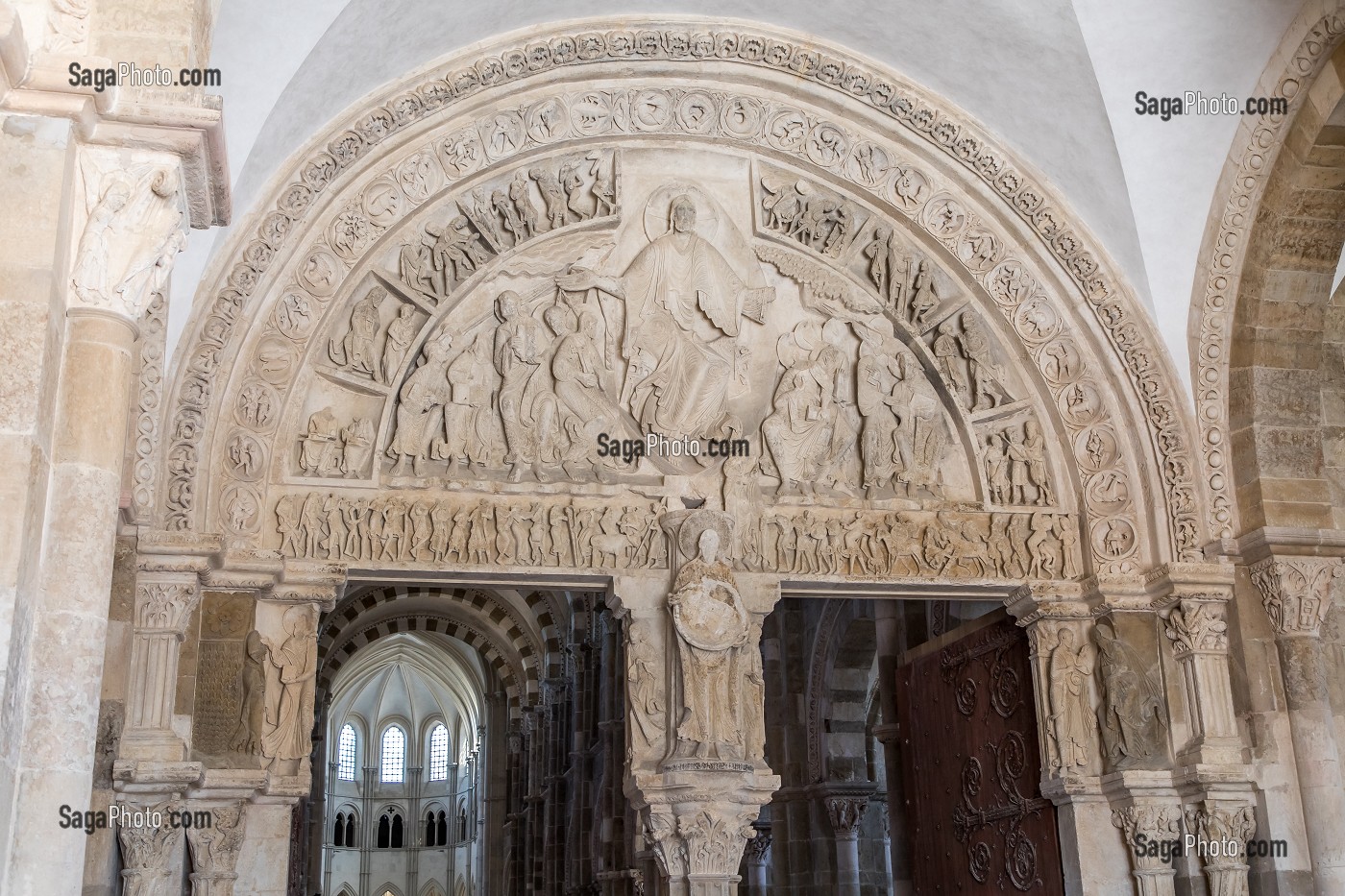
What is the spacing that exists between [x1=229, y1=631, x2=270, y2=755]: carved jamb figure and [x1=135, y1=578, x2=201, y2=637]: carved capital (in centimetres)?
39

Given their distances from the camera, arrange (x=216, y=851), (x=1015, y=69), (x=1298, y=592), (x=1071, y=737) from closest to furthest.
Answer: (x=216, y=851) < (x=1298, y=592) < (x=1071, y=737) < (x=1015, y=69)

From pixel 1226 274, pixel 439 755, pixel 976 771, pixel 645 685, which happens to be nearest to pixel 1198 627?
pixel 976 771

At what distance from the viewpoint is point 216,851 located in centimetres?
713

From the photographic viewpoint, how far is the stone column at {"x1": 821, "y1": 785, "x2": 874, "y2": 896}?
1358 cm

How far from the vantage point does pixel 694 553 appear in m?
8.28

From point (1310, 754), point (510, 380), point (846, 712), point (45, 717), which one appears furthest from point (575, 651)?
point (45, 717)

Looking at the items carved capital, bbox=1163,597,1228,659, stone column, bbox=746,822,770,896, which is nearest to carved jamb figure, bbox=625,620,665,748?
carved capital, bbox=1163,597,1228,659

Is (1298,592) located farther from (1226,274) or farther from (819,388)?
(819,388)

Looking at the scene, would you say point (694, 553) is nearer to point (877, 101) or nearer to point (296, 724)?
point (296, 724)

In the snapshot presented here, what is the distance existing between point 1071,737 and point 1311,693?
141 cm

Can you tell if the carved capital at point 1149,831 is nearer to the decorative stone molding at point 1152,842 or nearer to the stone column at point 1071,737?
the decorative stone molding at point 1152,842

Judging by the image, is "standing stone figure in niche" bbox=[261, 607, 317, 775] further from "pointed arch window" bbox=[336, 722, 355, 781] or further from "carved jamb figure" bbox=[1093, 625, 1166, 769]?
"pointed arch window" bbox=[336, 722, 355, 781]

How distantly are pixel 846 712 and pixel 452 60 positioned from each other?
8119 mm

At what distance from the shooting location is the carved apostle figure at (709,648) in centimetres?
791
